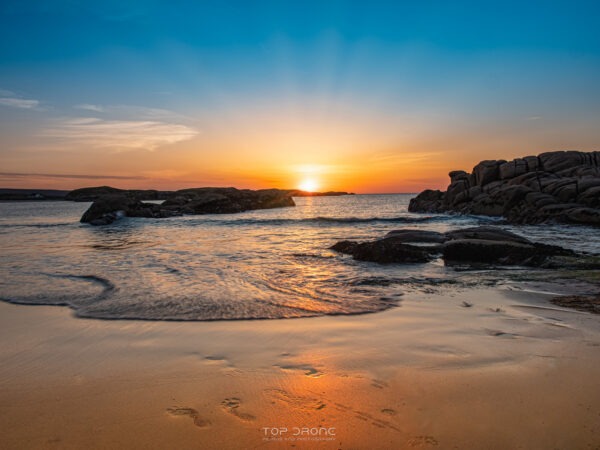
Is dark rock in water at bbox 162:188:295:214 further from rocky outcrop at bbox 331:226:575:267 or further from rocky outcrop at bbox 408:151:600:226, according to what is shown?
rocky outcrop at bbox 331:226:575:267

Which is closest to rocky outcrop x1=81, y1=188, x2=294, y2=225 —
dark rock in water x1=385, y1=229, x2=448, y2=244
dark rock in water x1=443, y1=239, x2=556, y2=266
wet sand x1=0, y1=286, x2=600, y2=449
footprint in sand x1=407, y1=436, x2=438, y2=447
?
dark rock in water x1=385, y1=229, x2=448, y2=244

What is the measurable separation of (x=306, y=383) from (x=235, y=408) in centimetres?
60

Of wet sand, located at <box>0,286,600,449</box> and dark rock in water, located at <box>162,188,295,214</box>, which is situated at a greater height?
dark rock in water, located at <box>162,188,295,214</box>

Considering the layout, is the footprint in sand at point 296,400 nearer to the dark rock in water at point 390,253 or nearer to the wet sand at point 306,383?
the wet sand at point 306,383

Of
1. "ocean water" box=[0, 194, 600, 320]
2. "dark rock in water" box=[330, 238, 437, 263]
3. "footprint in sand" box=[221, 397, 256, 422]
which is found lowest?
"ocean water" box=[0, 194, 600, 320]

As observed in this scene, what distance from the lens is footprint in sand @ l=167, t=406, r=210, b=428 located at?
241cm

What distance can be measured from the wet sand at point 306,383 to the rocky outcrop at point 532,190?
2132 cm

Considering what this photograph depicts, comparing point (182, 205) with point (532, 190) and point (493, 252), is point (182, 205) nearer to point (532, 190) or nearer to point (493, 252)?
point (532, 190)

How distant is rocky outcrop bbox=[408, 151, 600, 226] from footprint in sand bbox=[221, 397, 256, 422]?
76.6ft

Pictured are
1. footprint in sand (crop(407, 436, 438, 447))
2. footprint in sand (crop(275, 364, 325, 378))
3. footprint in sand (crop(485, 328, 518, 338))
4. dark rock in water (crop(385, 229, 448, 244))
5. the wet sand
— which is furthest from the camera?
dark rock in water (crop(385, 229, 448, 244))

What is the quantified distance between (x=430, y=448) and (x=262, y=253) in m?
9.74

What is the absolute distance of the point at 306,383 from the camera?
2.94 m

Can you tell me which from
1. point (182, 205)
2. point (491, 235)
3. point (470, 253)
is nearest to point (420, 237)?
point (491, 235)

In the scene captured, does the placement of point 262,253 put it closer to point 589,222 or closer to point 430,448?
point 430,448
